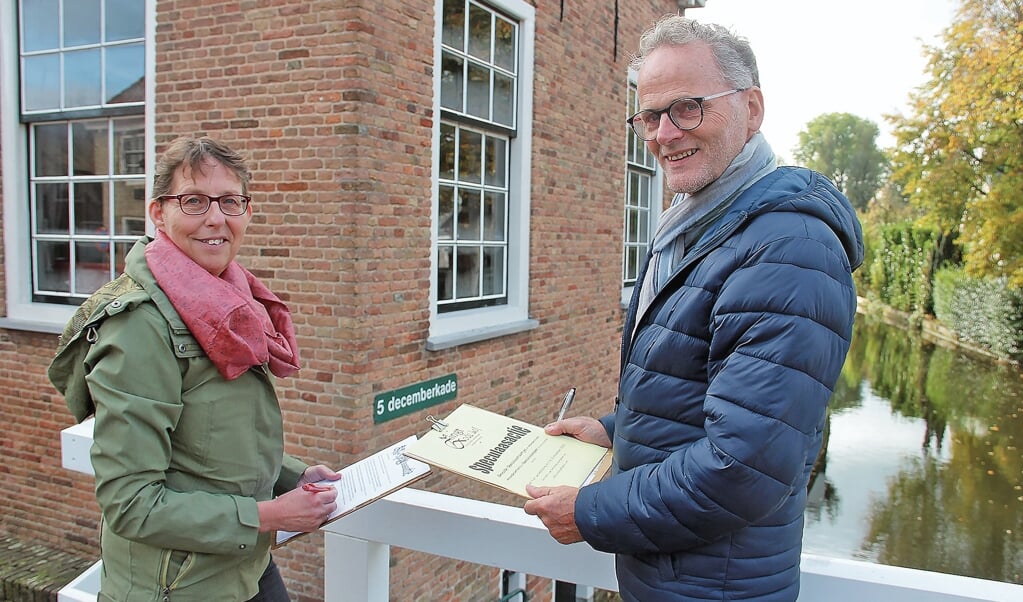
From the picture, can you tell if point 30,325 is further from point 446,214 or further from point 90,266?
point 446,214

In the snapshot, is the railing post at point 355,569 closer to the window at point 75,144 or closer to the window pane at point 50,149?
the window at point 75,144

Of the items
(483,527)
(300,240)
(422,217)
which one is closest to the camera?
(483,527)

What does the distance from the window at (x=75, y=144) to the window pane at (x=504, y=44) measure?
2.68 m

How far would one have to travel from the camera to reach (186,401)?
1634mm

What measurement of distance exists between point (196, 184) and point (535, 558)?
124 centimetres

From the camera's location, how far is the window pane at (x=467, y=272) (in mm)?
5996

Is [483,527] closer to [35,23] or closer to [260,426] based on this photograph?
[260,426]

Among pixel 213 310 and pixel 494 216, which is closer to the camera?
pixel 213 310

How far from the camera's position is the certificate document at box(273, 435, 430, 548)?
5.70ft

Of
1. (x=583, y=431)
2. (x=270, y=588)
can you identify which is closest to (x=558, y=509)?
(x=583, y=431)

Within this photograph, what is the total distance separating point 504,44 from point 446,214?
1.70 m

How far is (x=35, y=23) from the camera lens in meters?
5.66

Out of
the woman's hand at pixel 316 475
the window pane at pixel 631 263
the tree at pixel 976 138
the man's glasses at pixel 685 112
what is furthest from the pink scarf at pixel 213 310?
the tree at pixel 976 138

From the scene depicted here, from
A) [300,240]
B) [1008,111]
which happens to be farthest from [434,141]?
[1008,111]
